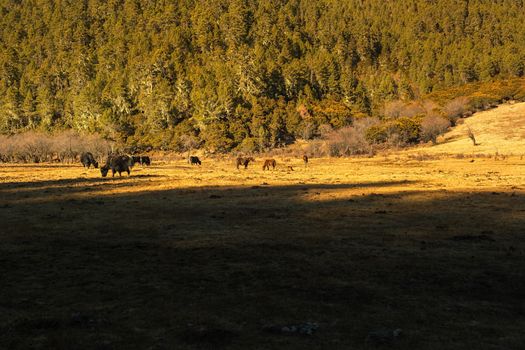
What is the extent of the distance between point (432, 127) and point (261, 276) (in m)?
108

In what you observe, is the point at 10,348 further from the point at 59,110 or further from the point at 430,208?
the point at 59,110

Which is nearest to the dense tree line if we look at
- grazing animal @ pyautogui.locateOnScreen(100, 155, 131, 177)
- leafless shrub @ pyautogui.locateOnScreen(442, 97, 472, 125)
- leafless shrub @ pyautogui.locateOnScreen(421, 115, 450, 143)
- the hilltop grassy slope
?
leafless shrub @ pyautogui.locateOnScreen(442, 97, 472, 125)

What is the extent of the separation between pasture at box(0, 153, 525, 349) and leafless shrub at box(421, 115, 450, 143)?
89.4 m

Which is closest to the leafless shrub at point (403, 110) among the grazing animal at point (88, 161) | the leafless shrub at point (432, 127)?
the leafless shrub at point (432, 127)

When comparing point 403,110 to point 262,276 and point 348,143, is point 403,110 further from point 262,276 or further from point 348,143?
point 262,276

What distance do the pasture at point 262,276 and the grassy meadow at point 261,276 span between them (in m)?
0.04

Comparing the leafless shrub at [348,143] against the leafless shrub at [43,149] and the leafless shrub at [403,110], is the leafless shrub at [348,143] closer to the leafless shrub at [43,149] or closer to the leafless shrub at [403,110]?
the leafless shrub at [403,110]

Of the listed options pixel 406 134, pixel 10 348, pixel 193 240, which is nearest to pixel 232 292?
pixel 10 348

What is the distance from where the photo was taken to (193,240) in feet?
53.5

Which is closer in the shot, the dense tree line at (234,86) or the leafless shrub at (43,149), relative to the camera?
the leafless shrub at (43,149)

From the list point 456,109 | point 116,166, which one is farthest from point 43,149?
point 456,109

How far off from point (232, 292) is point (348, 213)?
12630 mm

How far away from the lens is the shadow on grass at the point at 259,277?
8.04m

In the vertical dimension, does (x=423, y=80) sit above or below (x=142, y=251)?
above
